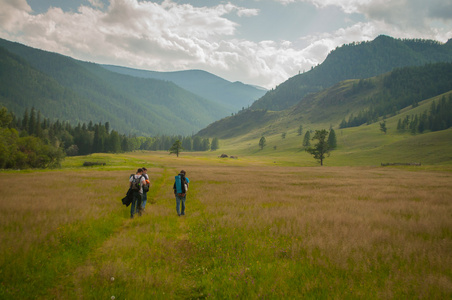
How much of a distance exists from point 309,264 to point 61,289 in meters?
6.64

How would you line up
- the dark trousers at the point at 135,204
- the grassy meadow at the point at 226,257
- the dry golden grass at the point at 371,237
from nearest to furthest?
the grassy meadow at the point at 226,257 < the dry golden grass at the point at 371,237 < the dark trousers at the point at 135,204

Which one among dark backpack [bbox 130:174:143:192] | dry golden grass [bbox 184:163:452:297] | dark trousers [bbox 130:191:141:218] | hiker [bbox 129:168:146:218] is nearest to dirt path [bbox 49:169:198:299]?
dry golden grass [bbox 184:163:452:297]

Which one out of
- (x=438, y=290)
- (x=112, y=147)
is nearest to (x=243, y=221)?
(x=438, y=290)

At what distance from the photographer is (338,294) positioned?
497 cm

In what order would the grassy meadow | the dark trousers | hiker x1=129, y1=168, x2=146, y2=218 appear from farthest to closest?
hiker x1=129, y1=168, x2=146, y2=218
the dark trousers
the grassy meadow

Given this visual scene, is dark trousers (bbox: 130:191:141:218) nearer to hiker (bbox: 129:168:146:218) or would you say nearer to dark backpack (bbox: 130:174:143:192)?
hiker (bbox: 129:168:146:218)

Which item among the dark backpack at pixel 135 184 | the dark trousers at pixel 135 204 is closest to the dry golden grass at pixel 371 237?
the dark trousers at pixel 135 204

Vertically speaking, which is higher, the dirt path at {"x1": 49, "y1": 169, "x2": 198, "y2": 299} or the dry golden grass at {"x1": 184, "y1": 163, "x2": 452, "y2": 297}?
the dry golden grass at {"x1": 184, "y1": 163, "x2": 452, "y2": 297}

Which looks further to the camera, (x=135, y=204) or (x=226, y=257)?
(x=135, y=204)

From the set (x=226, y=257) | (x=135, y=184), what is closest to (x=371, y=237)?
(x=226, y=257)

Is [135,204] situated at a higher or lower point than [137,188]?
lower

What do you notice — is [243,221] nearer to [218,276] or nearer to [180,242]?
[180,242]

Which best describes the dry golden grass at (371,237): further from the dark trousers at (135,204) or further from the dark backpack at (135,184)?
the dark backpack at (135,184)

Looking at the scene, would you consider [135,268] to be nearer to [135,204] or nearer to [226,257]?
[226,257]
